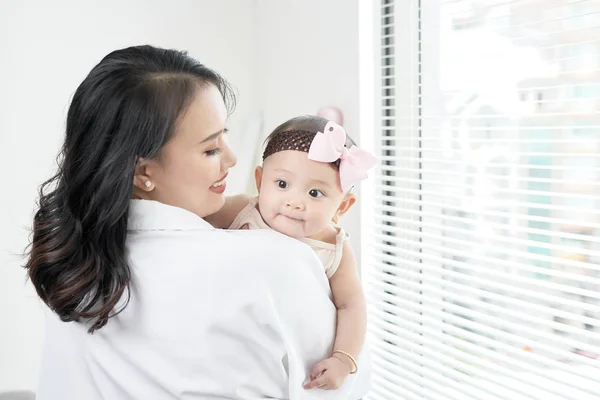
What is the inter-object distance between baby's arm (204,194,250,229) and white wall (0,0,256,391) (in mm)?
1144

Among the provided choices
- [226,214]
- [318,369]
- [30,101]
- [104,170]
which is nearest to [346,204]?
[226,214]

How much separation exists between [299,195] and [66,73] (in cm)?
147

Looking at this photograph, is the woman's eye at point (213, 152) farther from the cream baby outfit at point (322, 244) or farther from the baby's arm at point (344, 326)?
the baby's arm at point (344, 326)

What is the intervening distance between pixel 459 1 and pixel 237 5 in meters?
1.19

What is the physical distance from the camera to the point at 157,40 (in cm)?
263

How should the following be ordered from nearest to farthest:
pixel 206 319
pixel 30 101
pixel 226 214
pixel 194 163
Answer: pixel 206 319 < pixel 194 163 < pixel 226 214 < pixel 30 101

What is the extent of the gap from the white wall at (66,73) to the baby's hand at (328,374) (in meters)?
1.01

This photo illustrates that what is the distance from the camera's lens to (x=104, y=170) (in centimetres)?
114

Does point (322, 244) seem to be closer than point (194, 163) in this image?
No

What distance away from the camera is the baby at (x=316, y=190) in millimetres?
1290

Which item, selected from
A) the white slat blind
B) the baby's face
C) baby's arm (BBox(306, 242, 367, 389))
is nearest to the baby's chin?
the baby's face

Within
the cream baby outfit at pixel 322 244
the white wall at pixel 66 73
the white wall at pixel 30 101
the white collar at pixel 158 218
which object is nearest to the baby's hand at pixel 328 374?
the cream baby outfit at pixel 322 244

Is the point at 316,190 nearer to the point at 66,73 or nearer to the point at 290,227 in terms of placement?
the point at 290,227

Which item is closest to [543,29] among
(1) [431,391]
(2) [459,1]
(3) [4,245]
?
(2) [459,1]
